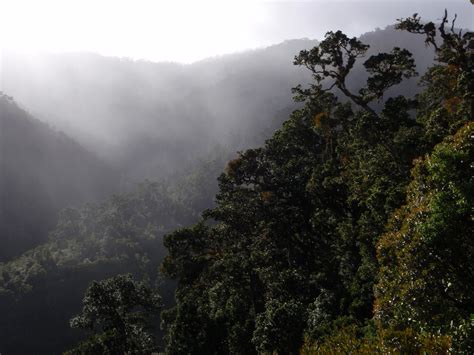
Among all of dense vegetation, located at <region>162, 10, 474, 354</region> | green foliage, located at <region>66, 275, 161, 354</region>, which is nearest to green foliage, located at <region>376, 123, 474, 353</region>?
dense vegetation, located at <region>162, 10, 474, 354</region>

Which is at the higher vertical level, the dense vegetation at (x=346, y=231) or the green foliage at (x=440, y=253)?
the dense vegetation at (x=346, y=231)

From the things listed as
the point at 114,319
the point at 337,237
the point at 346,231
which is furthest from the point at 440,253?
the point at 114,319

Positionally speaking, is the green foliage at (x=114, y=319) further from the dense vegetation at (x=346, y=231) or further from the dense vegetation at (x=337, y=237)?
the dense vegetation at (x=346, y=231)

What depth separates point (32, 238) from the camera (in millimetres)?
169750

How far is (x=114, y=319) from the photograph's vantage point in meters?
36.4

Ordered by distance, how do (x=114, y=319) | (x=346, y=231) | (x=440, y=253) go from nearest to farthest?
(x=440, y=253), (x=346, y=231), (x=114, y=319)

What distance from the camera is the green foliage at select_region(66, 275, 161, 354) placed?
114 feet

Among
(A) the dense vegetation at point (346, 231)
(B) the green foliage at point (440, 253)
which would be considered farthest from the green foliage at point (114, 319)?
(B) the green foliage at point (440, 253)

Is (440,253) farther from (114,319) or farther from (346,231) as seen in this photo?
(114,319)

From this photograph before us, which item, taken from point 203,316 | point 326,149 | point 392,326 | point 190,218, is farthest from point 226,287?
point 190,218

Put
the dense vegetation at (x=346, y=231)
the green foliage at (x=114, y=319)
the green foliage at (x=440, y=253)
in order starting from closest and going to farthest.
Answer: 1. the green foliage at (x=440, y=253)
2. the dense vegetation at (x=346, y=231)
3. the green foliage at (x=114, y=319)

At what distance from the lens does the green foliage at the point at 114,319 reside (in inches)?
1372

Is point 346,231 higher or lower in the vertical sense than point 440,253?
higher

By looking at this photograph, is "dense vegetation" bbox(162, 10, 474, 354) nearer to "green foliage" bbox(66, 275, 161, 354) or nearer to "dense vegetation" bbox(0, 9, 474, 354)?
"dense vegetation" bbox(0, 9, 474, 354)
